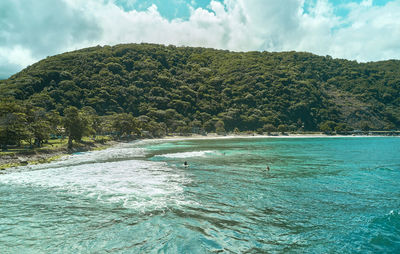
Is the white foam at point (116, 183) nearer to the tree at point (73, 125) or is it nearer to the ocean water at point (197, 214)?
the ocean water at point (197, 214)

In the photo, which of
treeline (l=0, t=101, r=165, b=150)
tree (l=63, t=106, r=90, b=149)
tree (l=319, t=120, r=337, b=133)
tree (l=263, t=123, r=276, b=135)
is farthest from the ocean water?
tree (l=319, t=120, r=337, b=133)

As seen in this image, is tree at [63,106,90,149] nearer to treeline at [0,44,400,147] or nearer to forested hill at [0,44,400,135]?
treeline at [0,44,400,147]

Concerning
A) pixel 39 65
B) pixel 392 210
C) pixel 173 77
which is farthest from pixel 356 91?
pixel 39 65

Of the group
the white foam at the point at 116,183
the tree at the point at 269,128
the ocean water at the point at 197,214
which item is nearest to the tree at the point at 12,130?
the white foam at the point at 116,183

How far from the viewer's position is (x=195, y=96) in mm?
175625

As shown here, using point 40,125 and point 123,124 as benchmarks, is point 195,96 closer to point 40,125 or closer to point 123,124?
point 123,124

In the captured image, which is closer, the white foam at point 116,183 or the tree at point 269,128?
the white foam at point 116,183

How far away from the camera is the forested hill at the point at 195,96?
5217 inches

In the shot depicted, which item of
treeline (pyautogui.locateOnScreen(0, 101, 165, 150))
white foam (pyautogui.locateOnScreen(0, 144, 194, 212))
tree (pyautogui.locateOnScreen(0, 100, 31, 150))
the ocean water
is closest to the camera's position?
the ocean water

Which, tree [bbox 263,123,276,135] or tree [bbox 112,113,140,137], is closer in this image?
tree [bbox 112,113,140,137]

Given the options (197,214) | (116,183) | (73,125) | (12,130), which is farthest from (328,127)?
(12,130)

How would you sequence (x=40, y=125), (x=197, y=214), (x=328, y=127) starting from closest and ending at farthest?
(x=197, y=214), (x=40, y=125), (x=328, y=127)

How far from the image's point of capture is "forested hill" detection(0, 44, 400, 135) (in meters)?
132

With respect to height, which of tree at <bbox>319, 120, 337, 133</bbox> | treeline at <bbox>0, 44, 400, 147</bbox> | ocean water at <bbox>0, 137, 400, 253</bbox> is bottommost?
ocean water at <bbox>0, 137, 400, 253</bbox>
